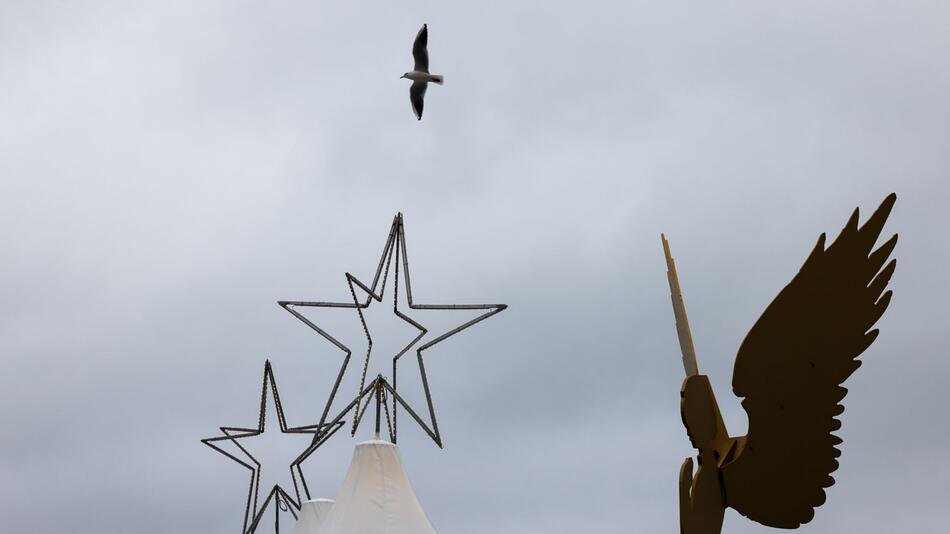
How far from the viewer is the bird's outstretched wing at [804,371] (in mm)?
8602

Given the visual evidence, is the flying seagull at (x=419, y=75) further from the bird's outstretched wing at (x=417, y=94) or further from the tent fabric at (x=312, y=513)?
the tent fabric at (x=312, y=513)

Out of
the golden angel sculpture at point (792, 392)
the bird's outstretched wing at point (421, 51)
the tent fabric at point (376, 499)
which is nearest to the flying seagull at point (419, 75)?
the bird's outstretched wing at point (421, 51)

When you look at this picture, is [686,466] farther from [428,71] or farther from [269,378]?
[269,378]

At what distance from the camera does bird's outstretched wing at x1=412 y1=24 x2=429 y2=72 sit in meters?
13.6

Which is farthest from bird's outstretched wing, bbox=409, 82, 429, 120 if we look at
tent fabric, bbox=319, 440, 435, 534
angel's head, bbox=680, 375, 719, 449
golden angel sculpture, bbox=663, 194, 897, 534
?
angel's head, bbox=680, 375, 719, 449

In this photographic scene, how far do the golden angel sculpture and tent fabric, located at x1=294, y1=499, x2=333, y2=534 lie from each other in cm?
917

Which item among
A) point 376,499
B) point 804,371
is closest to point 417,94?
point 376,499

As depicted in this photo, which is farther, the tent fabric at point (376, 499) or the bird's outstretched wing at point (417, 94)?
the bird's outstretched wing at point (417, 94)

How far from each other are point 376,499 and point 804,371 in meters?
6.17

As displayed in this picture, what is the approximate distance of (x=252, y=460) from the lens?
1764cm

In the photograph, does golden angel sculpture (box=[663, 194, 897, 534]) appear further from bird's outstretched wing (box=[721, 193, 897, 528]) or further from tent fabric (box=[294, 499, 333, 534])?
tent fabric (box=[294, 499, 333, 534])

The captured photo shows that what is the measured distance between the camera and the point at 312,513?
17.2m

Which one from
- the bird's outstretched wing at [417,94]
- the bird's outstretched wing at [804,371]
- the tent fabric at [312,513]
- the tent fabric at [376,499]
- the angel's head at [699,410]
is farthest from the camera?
the tent fabric at [312,513]

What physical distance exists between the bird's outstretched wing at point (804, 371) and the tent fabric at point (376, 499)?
5281 mm
